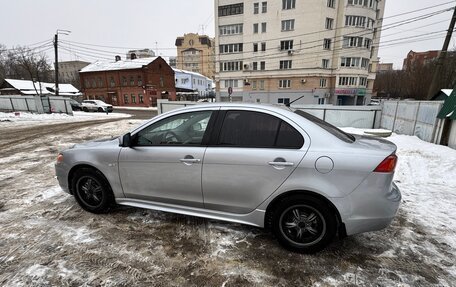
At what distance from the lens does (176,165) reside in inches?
113

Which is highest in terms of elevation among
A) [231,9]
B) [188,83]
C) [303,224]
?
[231,9]

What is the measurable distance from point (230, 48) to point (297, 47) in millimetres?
10361

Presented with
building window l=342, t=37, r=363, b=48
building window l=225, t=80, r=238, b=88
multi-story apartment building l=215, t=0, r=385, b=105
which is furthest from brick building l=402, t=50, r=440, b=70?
building window l=225, t=80, r=238, b=88

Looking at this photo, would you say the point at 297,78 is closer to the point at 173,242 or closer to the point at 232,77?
the point at 232,77

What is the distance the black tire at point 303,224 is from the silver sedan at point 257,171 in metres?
0.01

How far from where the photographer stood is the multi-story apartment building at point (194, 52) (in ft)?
290

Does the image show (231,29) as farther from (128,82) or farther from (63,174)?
(63,174)

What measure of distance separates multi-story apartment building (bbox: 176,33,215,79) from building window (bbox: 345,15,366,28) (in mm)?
60372

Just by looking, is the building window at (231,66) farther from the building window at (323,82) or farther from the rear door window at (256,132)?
the rear door window at (256,132)

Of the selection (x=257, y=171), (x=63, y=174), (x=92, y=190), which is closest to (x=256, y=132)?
(x=257, y=171)

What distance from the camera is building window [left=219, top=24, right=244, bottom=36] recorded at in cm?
3675

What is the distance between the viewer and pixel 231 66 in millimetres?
38094

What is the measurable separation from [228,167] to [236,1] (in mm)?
39709

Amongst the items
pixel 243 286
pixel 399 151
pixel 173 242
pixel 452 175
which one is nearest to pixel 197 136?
pixel 173 242
